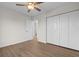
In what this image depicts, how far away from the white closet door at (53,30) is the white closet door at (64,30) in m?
0.27

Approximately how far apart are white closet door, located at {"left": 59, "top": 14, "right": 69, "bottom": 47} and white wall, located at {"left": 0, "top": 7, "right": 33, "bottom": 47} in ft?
7.48

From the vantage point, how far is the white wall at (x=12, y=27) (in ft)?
12.1

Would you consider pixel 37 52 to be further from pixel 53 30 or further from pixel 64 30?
pixel 53 30

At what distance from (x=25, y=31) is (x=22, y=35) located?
14.4 inches

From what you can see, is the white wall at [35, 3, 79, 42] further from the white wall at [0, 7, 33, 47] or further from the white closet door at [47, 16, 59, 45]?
the white wall at [0, 7, 33, 47]

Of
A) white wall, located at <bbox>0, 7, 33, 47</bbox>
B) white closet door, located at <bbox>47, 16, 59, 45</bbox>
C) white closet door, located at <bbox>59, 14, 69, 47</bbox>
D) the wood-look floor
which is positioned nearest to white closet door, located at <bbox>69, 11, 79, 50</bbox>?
A: white closet door, located at <bbox>59, 14, 69, 47</bbox>

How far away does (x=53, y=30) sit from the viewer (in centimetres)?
421

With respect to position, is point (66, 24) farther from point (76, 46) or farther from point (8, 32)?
point (8, 32)

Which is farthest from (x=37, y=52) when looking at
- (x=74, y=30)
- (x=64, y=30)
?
(x=74, y=30)

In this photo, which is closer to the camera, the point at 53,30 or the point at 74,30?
the point at 74,30

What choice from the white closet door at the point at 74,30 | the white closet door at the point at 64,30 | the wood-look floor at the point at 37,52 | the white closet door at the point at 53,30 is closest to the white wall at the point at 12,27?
the wood-look floor at the point at 37,52

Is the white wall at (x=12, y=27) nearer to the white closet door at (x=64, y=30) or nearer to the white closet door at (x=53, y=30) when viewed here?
the white closet door at (x=53, y=30)

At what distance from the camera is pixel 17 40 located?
4578mm

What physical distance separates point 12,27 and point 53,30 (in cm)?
201
